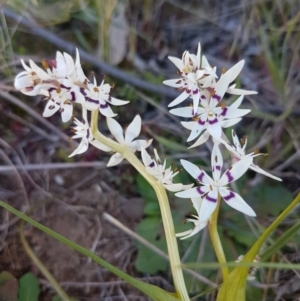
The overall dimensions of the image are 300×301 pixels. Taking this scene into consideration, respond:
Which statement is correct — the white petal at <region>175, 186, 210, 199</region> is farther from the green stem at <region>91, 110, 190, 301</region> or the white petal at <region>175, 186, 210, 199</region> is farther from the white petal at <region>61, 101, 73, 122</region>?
the white petal at <region>61, 101, 73, 122</region>

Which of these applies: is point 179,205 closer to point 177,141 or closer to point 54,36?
point 177,141

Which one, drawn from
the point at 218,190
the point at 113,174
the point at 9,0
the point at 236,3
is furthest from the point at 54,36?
the point at 218,190

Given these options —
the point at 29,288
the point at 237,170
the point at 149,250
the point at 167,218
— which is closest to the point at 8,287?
the point at 29,288

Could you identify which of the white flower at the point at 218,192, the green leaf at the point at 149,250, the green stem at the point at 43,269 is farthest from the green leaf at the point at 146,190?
the white flower at the point at 218,192

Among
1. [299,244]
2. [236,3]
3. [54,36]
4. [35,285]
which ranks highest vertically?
[236,3]

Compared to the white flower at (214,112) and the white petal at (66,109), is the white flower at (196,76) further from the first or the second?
the white petal at (66,109)

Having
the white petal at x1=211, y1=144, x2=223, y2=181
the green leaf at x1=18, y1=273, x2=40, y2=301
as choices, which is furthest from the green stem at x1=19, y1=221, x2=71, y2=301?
the white petal at x1=211, y1=144, x2=223, y2=181

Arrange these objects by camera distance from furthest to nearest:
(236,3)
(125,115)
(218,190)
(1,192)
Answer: (236,3), (125,115), (1,192), (218,190)
